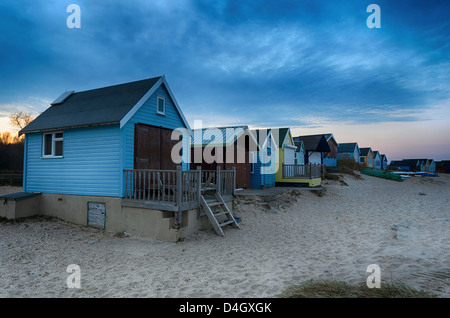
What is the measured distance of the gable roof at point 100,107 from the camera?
10438 millimetres

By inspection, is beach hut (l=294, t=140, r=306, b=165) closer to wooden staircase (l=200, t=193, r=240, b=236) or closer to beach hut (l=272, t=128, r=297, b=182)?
beach hut (l=272, t=128, r=297, b=182)

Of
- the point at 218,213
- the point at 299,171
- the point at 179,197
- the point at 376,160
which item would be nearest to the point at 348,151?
the point at 376,160

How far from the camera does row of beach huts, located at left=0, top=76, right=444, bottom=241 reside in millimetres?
9656

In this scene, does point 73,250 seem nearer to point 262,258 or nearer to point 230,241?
point 230,241

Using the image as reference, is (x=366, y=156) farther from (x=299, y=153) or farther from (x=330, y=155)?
(x=299, y=153)

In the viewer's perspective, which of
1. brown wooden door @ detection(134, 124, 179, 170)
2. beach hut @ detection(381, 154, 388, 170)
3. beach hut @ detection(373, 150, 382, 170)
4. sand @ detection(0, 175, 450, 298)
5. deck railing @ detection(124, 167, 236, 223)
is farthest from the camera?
beach hut @ detection(381, 154, 388, 170)

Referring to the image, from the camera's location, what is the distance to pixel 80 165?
11156 millimetres

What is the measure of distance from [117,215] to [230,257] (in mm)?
4783

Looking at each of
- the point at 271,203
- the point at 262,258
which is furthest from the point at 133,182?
the point at 271,203

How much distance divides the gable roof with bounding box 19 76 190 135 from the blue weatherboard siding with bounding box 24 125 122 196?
1.23 feet

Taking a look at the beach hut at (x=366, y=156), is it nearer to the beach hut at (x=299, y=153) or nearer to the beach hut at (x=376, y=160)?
the beach hut at (x=376, y=160)

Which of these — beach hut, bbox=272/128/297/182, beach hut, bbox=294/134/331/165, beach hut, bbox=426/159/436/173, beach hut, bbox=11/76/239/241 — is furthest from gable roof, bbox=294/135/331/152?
beach hut, bbox=426/159/436/173
